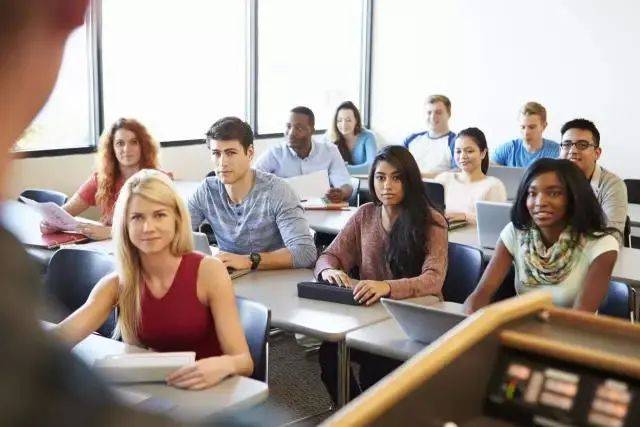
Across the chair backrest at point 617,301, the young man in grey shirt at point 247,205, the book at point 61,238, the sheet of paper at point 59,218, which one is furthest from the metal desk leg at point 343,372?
the sheet of paper at point 59,218

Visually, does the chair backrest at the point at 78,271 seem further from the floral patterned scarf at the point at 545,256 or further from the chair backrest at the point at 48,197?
the chair backrest at the point at 48,197

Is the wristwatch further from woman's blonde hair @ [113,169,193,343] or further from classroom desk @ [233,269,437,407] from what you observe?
woman's blonde hair @ [113,169,193,343]

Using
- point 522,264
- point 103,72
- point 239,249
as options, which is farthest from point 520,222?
point 103,72

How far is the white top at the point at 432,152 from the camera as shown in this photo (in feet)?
20.9

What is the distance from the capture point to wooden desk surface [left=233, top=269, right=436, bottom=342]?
8.83 ft

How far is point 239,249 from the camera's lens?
3742mm

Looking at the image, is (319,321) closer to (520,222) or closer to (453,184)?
(520,222)

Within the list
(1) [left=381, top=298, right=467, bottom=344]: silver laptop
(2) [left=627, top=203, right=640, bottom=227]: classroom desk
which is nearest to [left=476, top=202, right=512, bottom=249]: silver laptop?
(2) [left=627, top=203, right=640, bottom=227]: classroom desk

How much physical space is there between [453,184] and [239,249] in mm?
1601

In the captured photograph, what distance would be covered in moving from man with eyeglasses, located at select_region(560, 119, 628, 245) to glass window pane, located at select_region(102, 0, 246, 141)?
2723mm

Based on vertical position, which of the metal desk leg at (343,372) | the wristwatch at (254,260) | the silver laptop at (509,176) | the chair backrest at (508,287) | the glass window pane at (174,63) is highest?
the glass window pane at (174,63)

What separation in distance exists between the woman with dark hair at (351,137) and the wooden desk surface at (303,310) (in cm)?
377

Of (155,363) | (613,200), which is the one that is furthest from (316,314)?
(613,200)

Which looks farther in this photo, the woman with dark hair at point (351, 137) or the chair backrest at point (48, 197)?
the woman with dark hair at point (351, 137)
